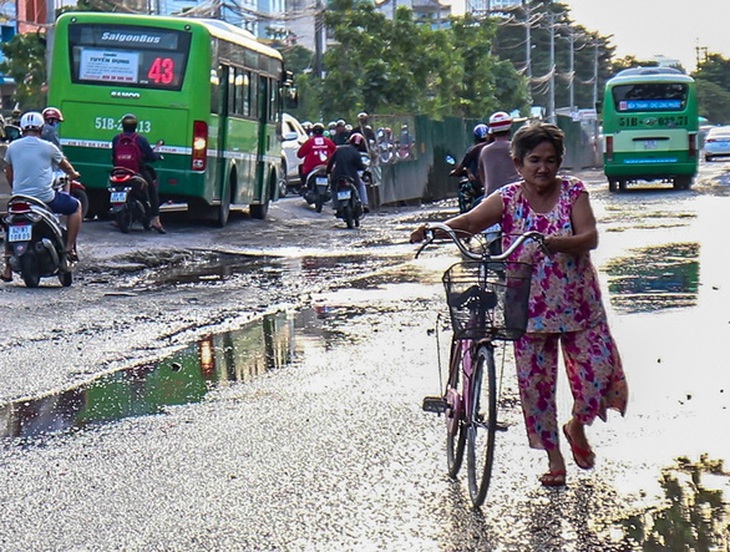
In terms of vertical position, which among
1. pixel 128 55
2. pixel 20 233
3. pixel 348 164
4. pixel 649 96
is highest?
pixel 128 55

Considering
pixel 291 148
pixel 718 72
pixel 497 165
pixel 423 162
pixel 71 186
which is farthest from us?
pixel 718 72

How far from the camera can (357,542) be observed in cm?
575

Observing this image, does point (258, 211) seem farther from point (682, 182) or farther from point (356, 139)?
point (682, 182)

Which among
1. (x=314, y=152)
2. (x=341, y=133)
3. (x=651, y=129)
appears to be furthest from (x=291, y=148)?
(x=651, y=129)

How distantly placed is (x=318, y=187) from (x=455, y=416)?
24.0m

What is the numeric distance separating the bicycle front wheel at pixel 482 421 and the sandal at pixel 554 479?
27 centimetres

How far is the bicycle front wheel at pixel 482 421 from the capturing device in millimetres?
6102

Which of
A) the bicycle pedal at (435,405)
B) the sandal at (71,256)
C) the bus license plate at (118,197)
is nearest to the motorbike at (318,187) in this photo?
the bus license plate at (118,197)

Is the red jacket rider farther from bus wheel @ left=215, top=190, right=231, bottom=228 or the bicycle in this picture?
the bicycle

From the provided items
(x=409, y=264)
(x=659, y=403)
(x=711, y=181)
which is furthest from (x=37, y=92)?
(x=659, y=403)

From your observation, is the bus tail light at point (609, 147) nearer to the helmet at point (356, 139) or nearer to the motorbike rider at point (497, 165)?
the helmet at point (356, 139)

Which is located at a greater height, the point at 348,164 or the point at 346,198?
the point at 348,164

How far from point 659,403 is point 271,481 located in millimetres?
2689

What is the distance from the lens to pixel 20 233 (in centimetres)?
1515
